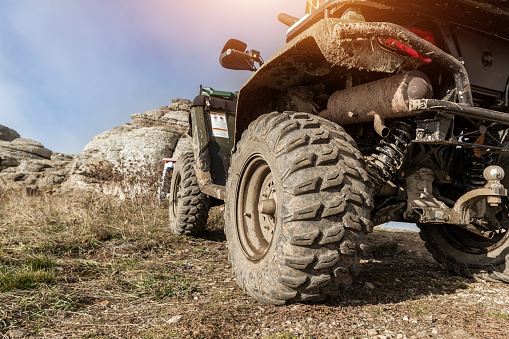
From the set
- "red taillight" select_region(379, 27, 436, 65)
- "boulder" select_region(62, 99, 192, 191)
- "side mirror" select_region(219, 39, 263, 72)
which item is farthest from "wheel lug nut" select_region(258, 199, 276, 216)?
"boulder" select_region(62, 99, 192, 191)

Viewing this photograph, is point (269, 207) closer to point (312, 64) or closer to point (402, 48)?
point (312, 64)

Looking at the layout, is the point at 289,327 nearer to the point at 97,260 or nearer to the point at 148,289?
the point at 148,289

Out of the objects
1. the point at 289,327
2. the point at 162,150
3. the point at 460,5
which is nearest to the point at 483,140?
the point at 460,5

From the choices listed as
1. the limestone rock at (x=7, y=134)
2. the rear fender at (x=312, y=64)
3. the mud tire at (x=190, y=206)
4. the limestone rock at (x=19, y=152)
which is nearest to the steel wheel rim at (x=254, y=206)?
the rear fender at (x=312, y=64)

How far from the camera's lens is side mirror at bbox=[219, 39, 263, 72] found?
3.85 meters

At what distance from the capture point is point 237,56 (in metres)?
3.91

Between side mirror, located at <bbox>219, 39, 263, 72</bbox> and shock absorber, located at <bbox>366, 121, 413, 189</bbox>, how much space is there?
2.11m

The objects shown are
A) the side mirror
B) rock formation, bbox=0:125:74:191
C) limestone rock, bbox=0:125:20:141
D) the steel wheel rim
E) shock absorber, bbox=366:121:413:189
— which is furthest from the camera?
limestone rock, bbox=0:125:20:141

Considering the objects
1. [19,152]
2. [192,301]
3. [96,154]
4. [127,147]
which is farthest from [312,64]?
[19,152]

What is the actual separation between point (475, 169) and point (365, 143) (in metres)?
0.90

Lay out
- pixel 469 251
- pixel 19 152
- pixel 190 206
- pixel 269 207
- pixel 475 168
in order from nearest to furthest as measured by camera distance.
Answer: pixel 269 207
pixel 475 168
pixel 469 251
pixel 190 206
pixel 19 152

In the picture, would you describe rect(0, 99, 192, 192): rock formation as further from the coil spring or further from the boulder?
A: the coil spring

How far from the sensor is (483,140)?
2551 mm

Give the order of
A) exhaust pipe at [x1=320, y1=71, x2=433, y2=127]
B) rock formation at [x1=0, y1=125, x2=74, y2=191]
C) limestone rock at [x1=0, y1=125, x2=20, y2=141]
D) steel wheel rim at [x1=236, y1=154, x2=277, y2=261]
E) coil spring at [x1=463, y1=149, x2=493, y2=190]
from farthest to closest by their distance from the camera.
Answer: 1. limestone rock at [x1=0, y1=125, x2=20, y2=141]
2. rock formation at [x1=0, y1=125, x2=74, y2=191]
3. coil spring at [x1=463, y1=149, x2=493, y2=190]
4. steel wheel rim at [x1=236, y1=154, x2=277, y2=261]
5. exhaust pipe at [x1=320, y1=71, x2=433, y2=127]
